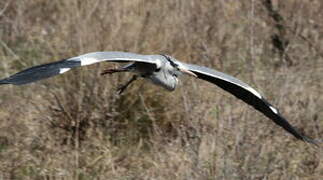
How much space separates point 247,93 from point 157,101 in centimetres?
85

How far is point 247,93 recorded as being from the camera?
15.8ft

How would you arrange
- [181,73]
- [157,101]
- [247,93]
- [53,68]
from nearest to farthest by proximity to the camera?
[53,68], [181,73], [247,93], [157,101]

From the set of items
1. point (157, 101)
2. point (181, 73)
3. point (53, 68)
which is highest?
point (157, 101)

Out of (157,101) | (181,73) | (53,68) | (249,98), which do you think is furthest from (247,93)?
(53,68)

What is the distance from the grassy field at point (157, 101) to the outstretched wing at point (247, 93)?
116 millimetres

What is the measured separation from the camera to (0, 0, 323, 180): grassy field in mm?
4676

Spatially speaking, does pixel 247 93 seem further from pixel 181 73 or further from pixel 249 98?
pixel 181 73

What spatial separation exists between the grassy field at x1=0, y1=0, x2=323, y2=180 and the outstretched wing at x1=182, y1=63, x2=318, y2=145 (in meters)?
Result: 0.12

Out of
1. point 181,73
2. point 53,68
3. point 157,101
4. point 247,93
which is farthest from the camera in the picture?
point 157,101

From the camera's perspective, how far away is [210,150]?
15.1ft

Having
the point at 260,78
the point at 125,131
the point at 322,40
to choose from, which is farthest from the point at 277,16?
the point at 125,131

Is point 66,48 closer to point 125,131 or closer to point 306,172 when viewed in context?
point 125,131

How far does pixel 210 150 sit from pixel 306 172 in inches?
29.9

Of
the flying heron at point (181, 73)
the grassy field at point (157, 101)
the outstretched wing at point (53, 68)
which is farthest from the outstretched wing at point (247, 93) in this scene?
the outstretched wing at point (53, 68)
